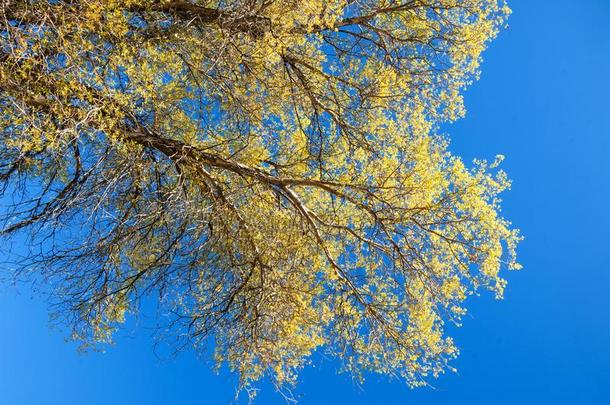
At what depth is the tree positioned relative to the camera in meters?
9.54

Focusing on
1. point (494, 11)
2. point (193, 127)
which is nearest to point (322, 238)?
point (193, 127)

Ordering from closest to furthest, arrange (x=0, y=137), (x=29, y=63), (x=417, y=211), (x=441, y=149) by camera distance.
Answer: (x=29, y=63) < (x=0, y=137) < (x=417, y=211) < (x=441, y=149)

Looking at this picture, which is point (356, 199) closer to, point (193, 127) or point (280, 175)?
point (280, 175)

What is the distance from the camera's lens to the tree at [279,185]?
954cm

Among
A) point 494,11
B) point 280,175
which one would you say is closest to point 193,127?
point 280,175

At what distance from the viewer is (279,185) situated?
400 inches

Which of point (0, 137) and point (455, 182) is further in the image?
point (455, 182)

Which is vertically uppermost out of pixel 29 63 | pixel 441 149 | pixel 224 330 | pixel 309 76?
pixel 309 76

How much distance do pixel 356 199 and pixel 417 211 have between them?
1052 mm

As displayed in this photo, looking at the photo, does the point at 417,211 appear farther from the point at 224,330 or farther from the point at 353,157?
the point at 224,330

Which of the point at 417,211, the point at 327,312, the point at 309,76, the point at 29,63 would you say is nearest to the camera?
the point at 29,63

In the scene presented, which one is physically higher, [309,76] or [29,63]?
[309,76]

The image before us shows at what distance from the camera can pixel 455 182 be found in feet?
32.3

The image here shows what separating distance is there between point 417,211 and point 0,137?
6241mm
